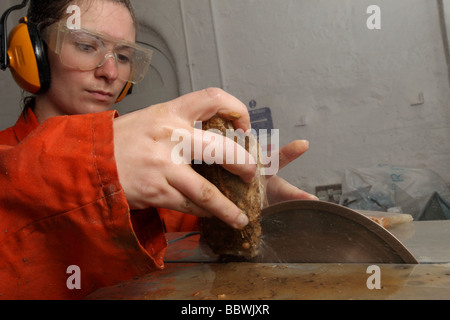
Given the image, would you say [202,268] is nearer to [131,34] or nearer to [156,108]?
[156,108]

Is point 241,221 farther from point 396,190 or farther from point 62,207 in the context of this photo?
point 396,190

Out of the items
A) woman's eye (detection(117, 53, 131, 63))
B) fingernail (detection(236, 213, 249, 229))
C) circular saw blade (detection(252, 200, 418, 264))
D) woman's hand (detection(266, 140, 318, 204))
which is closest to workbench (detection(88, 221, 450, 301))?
circular saw blade (detection(252, 200, 418, 264))

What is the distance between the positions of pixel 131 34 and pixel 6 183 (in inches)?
63.3

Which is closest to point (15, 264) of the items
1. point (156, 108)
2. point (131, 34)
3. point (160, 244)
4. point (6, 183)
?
point (6, 183)

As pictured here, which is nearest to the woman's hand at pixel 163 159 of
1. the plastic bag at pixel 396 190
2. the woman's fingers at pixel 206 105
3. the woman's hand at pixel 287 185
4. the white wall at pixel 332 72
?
the woman's fingers at pixel 206 105

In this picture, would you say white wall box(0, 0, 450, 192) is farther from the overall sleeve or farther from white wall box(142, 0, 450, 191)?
the overall sleeve

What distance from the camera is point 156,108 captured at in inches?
32.9

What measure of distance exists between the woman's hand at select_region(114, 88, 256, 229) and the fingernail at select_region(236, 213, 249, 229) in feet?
0.23

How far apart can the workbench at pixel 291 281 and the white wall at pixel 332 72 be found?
10.3ft

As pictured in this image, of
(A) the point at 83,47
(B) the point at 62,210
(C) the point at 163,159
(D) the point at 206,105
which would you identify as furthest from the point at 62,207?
(A) the point at 83,47

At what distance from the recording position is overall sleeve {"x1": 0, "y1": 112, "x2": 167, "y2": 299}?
2.46ft

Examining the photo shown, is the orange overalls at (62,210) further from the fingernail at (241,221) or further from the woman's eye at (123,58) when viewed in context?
the woman's eye at (123,58)

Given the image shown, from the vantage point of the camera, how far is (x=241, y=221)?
0.97m

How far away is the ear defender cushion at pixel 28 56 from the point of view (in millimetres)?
1805
